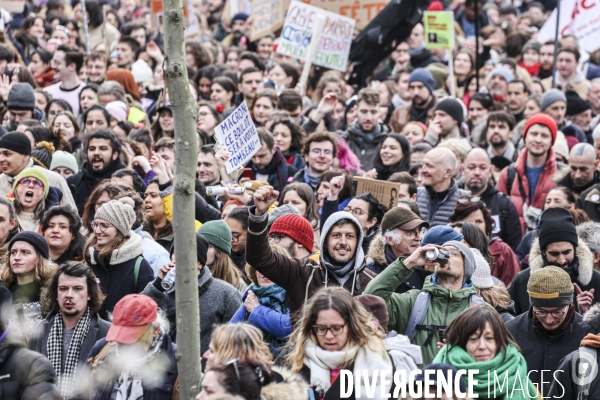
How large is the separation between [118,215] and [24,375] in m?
2.32

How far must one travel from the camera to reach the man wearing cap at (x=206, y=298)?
7.38 meters

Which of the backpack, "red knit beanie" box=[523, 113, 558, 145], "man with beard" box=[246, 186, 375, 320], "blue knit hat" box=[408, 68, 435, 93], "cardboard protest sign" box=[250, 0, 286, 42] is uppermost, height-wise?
"cardboard protest sign" box=[250, 0, 286, 42]

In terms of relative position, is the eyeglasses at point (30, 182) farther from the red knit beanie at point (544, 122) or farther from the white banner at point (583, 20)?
the white banner at point (583, 20)

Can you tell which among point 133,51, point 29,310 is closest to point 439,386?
point 29,310

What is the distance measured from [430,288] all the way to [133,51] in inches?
417

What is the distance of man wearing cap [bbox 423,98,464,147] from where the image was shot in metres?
12.8

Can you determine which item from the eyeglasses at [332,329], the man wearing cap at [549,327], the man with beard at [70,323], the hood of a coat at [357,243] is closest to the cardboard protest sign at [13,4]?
the man with beard at [70,323]

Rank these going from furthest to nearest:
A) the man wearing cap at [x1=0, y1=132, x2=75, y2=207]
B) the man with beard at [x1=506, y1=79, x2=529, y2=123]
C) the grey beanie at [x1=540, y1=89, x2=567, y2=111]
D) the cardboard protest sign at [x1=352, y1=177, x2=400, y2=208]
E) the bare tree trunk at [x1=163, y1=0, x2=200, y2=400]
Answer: the man with beard at [x1=506, y1=79, x2=529, y2=123] → the grey beanie at [x1=540, y1=89, x2=567, y2=111] → the man wearing cap at [x1=0, y1=132, x2=75, y2=207] → the cardboard protest sign at [x1=352, y1=177, x2=400, y2=208] → the bare tree trunk at [x1=163, y1=0, x2=200, y2=400]

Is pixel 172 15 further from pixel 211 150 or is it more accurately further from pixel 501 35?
pixel 501 35

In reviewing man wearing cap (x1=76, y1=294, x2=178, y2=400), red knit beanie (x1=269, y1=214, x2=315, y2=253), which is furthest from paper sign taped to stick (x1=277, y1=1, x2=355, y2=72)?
man wearing cap (x1=76, y1=294, x2=178, y2=400)

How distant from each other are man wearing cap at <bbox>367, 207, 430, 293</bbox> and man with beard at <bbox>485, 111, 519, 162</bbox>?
4546mm

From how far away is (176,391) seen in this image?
629 centimetres

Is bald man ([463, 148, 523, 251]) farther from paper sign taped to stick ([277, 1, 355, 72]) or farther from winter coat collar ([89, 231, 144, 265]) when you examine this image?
paper sign taped to stick ([277, 1, 355, 72])

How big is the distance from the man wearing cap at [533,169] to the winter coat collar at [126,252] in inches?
170
